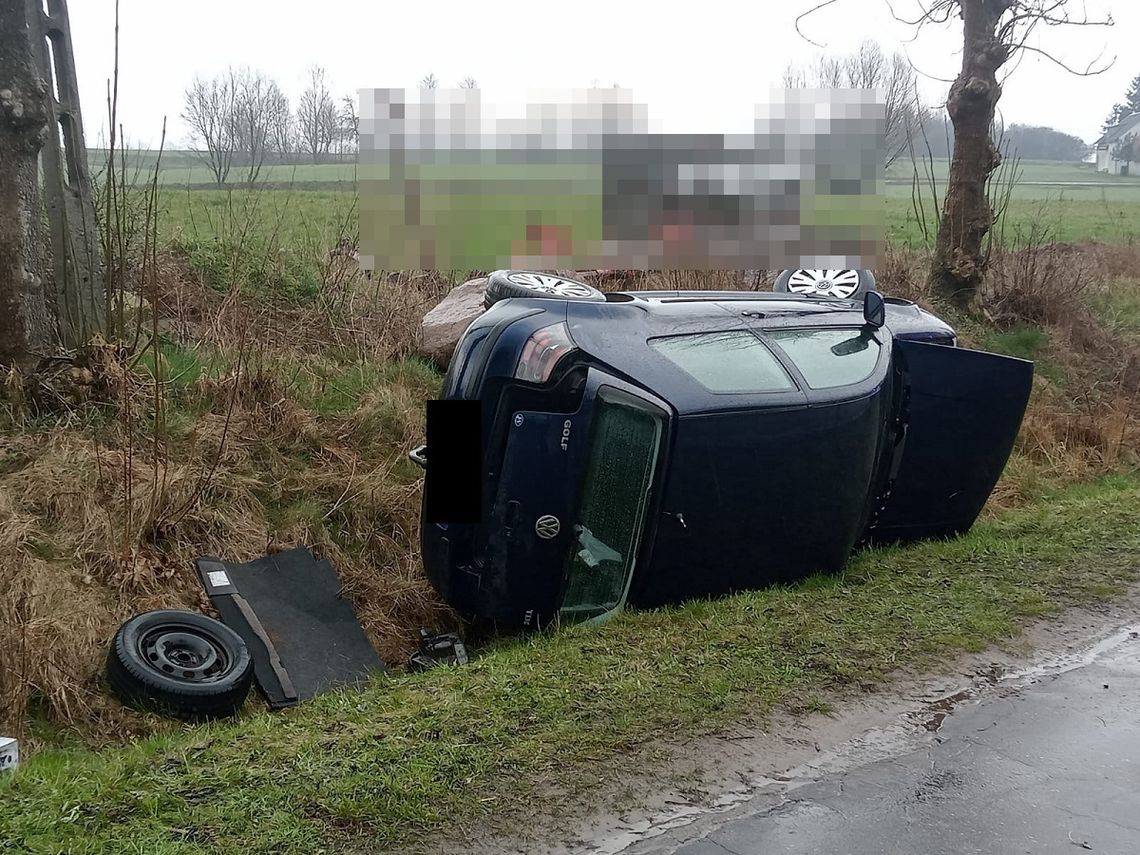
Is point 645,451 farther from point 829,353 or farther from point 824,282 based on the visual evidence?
point 824,282

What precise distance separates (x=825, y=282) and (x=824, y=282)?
2 cm

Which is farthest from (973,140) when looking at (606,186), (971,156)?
(606,186)

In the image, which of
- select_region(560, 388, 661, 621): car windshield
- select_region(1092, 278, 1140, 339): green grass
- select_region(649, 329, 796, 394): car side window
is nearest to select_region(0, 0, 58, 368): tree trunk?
select_region(560, 388, 661, 621): car windshield

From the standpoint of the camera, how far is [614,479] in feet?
17.9

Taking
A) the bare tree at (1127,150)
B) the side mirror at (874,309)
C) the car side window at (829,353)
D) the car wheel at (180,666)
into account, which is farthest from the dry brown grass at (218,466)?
the bare tree at (1127,150)

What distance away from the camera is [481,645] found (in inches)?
239

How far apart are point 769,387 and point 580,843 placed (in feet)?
10.1

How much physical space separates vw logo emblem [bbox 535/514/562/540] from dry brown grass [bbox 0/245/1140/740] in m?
1.66

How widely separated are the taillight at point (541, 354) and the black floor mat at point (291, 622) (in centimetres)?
185

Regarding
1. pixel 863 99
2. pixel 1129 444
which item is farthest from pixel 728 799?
pixel 1129 444

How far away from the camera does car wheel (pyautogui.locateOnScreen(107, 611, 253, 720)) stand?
4.86 m

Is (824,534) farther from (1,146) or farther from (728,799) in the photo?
(1,146)

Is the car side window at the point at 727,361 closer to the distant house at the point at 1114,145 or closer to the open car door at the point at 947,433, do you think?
the open car door at the point at 947,433

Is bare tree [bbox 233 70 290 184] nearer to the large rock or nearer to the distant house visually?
the large rock
